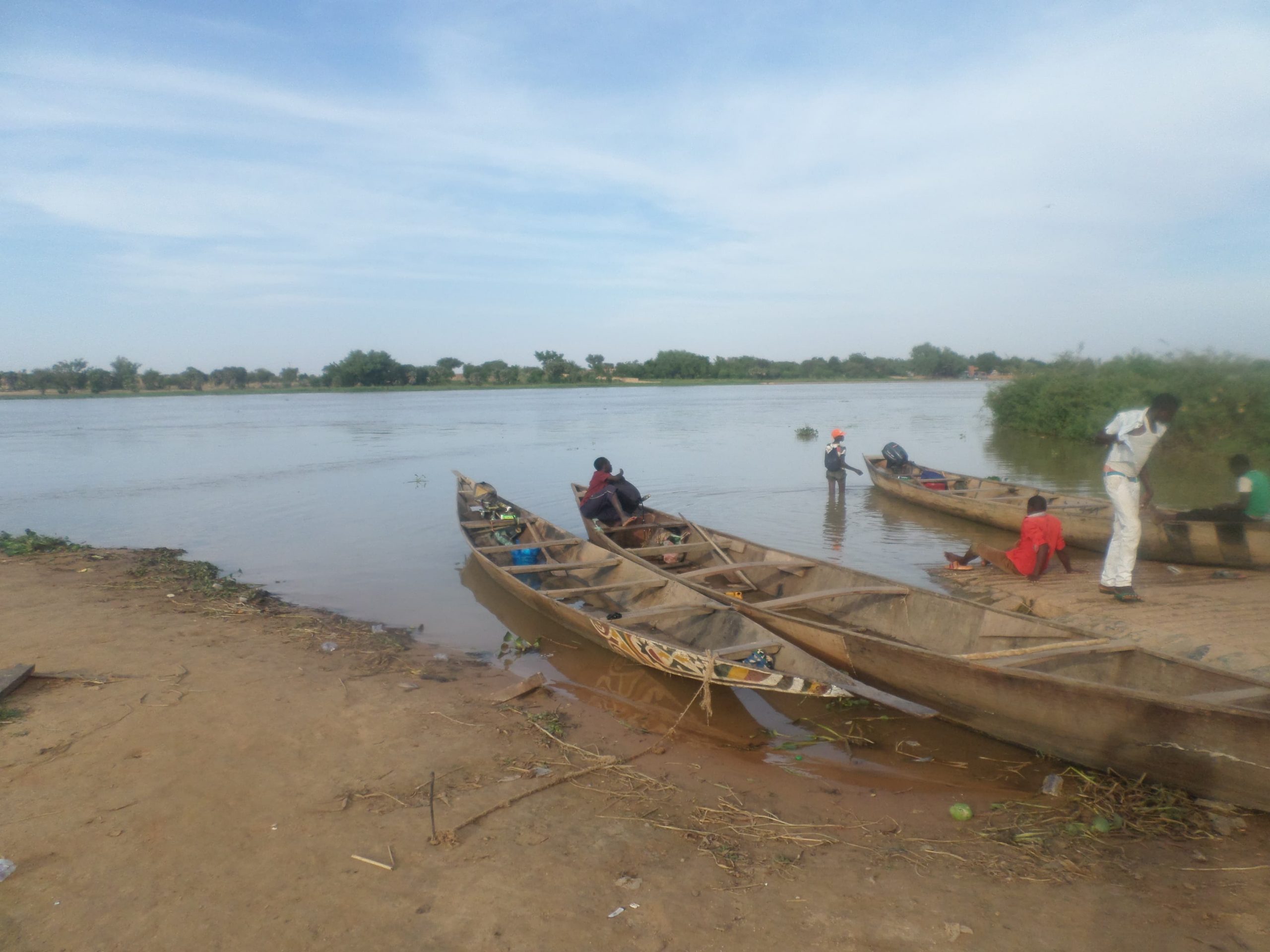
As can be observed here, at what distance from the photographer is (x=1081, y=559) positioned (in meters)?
8.93

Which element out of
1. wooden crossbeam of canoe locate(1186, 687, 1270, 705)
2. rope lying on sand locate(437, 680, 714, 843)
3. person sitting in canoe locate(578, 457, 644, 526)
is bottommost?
rope lying on sand locate(437, 680, 714, 843)

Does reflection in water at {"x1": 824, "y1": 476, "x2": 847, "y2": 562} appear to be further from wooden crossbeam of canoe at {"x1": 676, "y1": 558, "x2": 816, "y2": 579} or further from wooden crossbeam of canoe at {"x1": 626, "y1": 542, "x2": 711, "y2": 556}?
wooden crossbeam of canoe at {"x1": 676, "y1": 558, "x2": 816, "y2": 579}

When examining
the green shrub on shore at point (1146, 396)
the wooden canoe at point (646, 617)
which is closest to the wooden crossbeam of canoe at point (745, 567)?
the wooden canoe at point (646, 617)

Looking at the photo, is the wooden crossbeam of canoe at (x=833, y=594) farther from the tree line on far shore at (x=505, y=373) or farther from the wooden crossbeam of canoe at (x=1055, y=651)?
the tree line on far shore at (x=505, y=373)

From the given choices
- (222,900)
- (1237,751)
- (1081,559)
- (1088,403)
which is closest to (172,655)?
(222,900)

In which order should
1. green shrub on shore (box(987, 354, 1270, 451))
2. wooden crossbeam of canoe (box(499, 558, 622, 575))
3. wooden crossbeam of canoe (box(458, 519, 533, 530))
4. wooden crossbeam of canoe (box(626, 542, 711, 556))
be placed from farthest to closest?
green shrub on shore (box(987, 354, 1270, 451)) → wooden crossbeam of canoe (box(458, 519, 533, 530)) → wooden crossbeam of canoe (box(626, 542, 711, 556)) → wooden crossbeam of canoe (box(499, 558, 622, 575))

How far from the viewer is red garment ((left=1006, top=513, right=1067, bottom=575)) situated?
24.4 feet

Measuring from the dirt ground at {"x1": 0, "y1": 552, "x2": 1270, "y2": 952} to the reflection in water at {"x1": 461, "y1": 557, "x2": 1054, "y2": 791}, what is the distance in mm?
199

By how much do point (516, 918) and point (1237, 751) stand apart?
3.24m

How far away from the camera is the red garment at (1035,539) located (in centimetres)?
745

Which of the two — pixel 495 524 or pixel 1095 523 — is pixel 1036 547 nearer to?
pixel 1095 523

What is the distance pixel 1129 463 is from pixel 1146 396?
15321mm

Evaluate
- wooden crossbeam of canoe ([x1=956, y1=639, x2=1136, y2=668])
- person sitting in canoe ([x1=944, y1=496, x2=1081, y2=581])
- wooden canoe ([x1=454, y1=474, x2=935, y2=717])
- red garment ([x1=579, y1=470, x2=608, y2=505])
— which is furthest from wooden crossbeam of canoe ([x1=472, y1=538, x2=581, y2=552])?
wooden crossbeam of canoe ([x1=956, y1=639, x2=1136, y2=668])

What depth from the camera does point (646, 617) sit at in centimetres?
571
